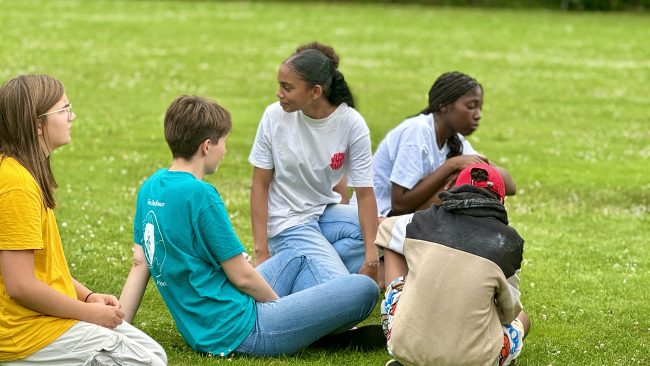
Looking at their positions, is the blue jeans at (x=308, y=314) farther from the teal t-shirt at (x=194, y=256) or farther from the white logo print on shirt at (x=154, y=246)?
the white logo print on shirt at (x=154, y=246)

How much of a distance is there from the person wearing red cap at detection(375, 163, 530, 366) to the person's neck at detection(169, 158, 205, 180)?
1.10 metres

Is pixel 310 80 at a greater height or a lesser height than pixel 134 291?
greater

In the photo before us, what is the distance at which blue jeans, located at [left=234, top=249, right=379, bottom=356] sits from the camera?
5539 millimetres

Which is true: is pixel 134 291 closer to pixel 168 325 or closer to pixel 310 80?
pixel 168 325

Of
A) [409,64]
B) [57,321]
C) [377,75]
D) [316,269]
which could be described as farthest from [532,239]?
[409,64]

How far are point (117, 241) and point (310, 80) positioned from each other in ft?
8.89

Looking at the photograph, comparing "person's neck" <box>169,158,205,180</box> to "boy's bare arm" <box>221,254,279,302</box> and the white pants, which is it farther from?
the white pants

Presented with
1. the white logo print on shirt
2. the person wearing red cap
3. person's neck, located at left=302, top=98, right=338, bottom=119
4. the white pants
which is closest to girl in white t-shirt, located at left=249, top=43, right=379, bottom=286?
person's neck, located at left=302, top=98, right=338, bottom=119

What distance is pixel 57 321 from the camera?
16.1ft

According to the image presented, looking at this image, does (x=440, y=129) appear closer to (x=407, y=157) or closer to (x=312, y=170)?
(x=407, y=157)

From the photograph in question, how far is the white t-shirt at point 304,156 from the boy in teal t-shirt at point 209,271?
1.10m

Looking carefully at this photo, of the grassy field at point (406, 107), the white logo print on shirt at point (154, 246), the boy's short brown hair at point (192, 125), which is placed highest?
the boy's short brown hair at point (192, 125)

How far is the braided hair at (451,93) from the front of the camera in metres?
7.28

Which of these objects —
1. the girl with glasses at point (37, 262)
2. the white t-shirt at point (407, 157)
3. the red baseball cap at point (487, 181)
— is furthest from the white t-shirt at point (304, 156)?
the girl with glasses at point (37, 262)
